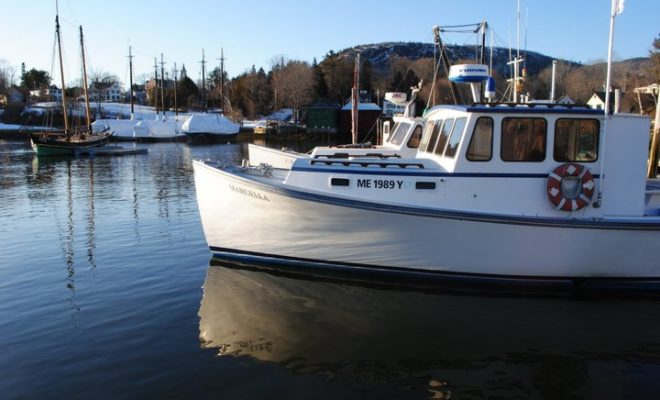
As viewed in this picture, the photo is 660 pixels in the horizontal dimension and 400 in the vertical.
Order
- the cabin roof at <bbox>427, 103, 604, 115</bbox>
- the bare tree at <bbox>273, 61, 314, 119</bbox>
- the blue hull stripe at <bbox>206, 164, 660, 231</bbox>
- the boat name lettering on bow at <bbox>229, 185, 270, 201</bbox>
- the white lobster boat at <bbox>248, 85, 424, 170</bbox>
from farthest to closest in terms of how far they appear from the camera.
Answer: the bare tree at <bbox>273, 61, 314, 119</bbox>
the white lobster boat at <bbox>248, 85, 424, 170</bbox>
the boat name lettering on bow at <bbox>229, 185, 270, 201</bbox>
the cabin roof at <bbox>427, 103, 604, 115</bbox>
the blue hull stripe at <bbox>206, 164, 660, 231</bbox>

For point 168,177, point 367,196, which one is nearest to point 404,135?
point 367,196

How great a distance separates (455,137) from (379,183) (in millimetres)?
1552

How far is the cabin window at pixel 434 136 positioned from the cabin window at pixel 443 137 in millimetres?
177

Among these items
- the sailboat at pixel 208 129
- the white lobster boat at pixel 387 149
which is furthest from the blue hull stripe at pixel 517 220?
the sailboat at pixel 208 129

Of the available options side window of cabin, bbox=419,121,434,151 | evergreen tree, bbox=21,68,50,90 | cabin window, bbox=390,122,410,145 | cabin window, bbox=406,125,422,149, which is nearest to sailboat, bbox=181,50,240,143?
cabin window, bbox=390,122,410,145

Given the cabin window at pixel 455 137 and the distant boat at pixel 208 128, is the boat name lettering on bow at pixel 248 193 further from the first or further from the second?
the distant boat at pixel 208 128

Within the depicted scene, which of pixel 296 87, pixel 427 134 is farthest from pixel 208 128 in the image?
pixel 427 134

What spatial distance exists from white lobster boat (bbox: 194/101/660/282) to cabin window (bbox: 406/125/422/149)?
4.01 metres

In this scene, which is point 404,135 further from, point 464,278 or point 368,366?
point 368,366

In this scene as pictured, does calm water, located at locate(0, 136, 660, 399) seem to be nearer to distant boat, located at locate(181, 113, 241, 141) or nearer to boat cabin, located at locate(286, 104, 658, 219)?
boat cabin, located at locate(286, 104, 658, 219)

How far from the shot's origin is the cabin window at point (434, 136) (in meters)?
10.0

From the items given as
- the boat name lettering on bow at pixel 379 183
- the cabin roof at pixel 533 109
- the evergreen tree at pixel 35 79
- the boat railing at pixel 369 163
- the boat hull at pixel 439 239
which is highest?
the evergreen tree at pixel 35 79

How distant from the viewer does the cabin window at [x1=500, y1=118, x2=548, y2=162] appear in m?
8.73

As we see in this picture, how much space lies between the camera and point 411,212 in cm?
838
